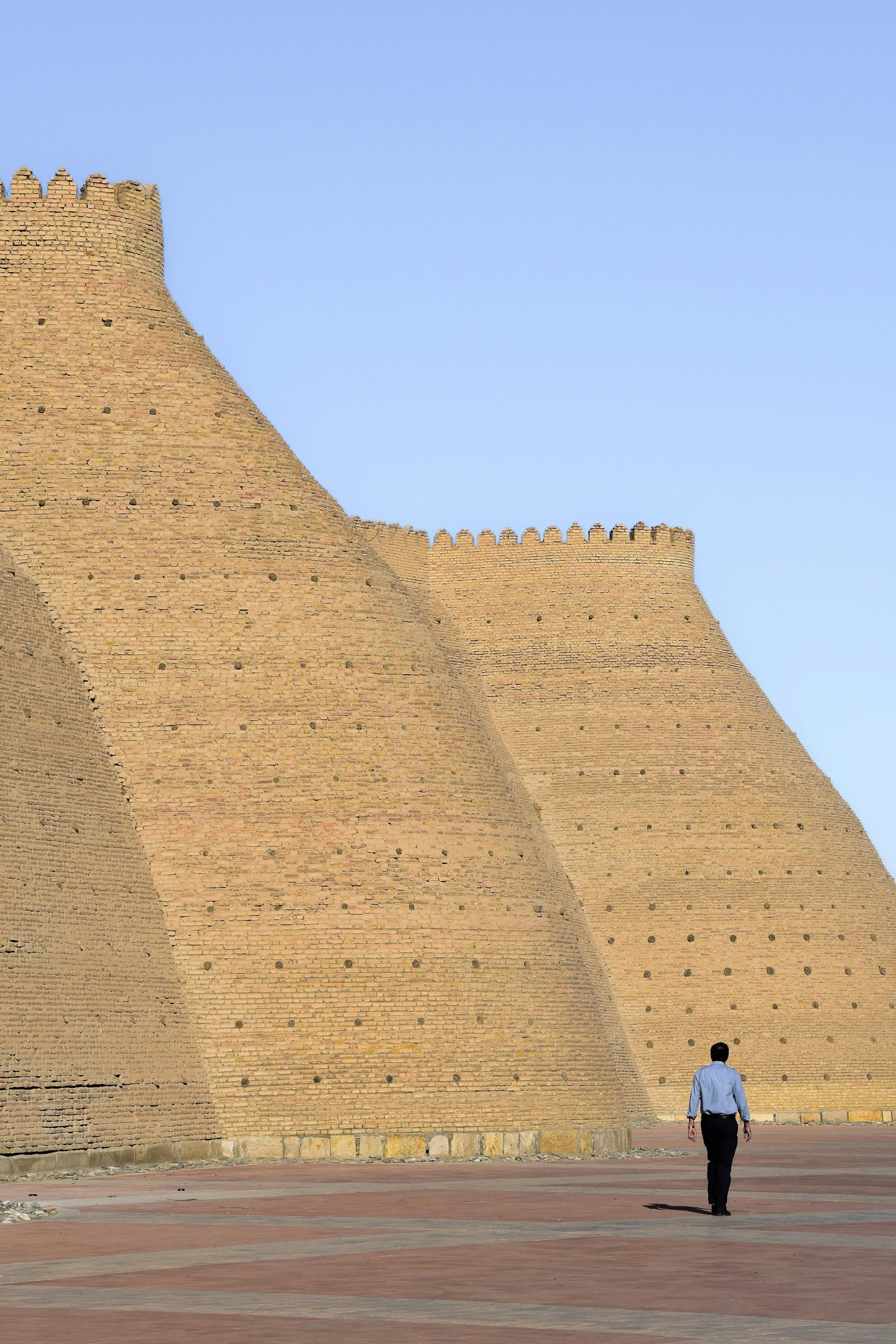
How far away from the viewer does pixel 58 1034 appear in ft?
90.6

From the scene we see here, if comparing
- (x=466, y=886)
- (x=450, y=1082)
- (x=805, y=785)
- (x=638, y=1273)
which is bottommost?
(x=638, y=1273)

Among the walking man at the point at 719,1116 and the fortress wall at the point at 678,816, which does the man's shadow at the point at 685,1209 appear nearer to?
the walking man at the point at 719,1116

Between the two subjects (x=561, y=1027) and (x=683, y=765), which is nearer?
(x=561, y=1027)

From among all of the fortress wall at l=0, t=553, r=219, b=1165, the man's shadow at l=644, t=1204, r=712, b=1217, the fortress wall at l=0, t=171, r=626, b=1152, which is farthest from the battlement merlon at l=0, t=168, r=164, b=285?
the man's shadow at l=644, t=1204, r=712, b=1217

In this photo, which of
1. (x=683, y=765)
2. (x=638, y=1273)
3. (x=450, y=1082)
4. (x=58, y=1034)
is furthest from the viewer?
(x=683, y=765)

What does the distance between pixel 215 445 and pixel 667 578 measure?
21.8 meters

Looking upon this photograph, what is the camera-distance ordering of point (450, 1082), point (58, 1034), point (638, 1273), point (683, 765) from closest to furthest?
point (638, 1273), point (58, 1034), point (450, 1082), point (683, 765)

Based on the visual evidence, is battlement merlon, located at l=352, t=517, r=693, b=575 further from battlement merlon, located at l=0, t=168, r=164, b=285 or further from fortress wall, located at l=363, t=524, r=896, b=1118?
battlement merlon, located at l=0, t=168, r=164, b=285

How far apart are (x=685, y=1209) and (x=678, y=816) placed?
31000mm

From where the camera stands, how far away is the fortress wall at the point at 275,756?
3077cm

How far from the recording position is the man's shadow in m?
19.3

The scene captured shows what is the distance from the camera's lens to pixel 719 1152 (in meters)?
18.8

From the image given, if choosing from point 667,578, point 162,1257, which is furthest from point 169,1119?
point 667,578

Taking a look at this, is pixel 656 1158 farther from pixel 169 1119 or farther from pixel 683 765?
pixel 683 765
